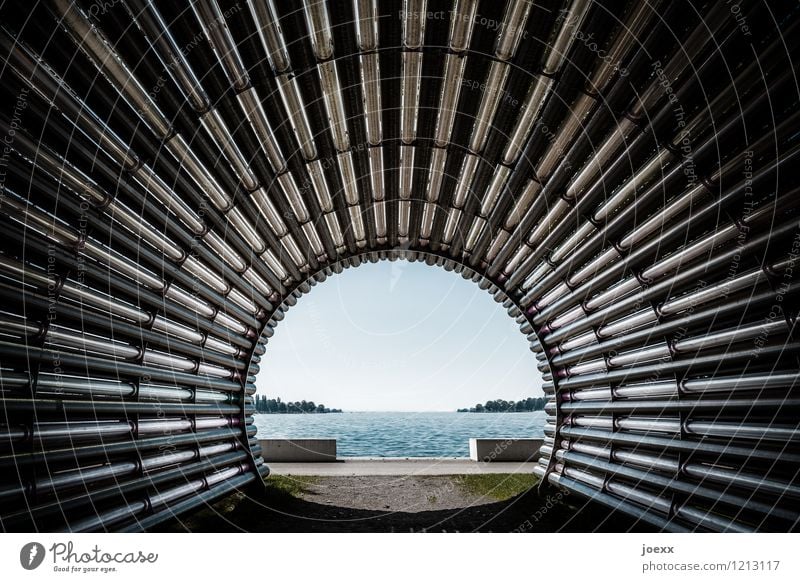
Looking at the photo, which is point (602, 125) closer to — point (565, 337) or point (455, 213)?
point (455, 213)

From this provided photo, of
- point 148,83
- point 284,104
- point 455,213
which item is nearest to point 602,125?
point 455,213

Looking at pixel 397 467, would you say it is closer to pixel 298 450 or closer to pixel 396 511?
pixel 298 450

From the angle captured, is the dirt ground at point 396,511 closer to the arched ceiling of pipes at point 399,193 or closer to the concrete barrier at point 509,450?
the arched ceiling of pipes at point 399,193

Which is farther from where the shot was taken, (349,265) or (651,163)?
(349,265)

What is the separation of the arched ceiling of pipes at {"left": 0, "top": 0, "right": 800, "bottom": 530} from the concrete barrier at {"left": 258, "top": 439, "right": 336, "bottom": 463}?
6.85 meters

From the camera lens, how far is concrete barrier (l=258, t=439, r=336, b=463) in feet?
51.3

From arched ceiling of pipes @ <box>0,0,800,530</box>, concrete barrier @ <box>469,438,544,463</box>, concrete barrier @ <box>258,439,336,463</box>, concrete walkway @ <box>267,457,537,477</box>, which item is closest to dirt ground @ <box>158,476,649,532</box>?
arched ceiling of pipes @ <box>0,0,800,530</box>

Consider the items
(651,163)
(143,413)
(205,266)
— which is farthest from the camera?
(205,266)

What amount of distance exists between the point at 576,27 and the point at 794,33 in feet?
6.76

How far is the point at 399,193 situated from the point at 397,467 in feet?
31.9

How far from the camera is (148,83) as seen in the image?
5141 millimetres

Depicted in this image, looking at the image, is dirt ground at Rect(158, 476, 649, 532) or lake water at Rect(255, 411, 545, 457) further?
lake water at Rect(255, 411, 545, 457)

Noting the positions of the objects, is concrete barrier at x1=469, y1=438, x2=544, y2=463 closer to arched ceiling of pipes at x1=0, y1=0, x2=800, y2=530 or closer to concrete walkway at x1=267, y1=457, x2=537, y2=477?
concrete walkway at x1=267, y1=457, x2=537, y2=477

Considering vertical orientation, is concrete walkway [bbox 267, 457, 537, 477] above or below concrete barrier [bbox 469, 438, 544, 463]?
below
